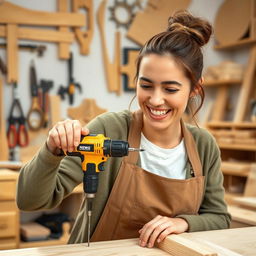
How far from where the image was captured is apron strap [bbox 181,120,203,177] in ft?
5.13

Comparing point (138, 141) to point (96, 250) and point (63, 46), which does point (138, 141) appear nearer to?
point (96, 250)

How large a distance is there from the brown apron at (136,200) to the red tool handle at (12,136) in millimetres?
2147

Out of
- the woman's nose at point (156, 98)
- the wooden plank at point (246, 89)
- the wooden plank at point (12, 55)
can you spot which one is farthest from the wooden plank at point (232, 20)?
the woman's nose at point (156, 98)

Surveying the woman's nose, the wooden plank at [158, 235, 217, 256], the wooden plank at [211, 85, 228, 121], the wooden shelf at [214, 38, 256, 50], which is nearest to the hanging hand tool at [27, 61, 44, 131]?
the wooden plank at [211, 85, 228, 121]

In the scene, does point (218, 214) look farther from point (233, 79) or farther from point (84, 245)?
point (233, 79)

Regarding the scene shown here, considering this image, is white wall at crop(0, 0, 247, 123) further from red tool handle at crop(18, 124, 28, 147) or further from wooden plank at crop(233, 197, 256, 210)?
wooden plank at crop(233, 197, 256, 210)

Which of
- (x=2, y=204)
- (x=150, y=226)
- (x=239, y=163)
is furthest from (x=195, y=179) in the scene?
(x=239, y=163)

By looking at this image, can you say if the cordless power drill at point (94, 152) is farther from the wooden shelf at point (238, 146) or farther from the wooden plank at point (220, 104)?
the wooden plank at point (220, 104)

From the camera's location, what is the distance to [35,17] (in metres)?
3.53

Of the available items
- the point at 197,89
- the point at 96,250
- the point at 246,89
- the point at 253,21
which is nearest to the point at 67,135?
the point at 96,250

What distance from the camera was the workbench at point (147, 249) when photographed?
109cm

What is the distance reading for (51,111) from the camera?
3580mm

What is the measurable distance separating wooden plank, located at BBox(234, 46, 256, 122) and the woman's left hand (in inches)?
107

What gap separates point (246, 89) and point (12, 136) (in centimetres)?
203
